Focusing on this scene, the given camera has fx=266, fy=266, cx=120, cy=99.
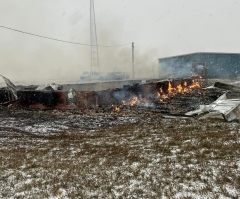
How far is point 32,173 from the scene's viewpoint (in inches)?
301

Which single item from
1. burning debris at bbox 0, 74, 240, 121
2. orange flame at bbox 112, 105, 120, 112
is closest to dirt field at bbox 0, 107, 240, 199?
orange flame at bbox 112, 105, 120, 112

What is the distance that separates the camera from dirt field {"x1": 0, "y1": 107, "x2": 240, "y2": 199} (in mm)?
6355

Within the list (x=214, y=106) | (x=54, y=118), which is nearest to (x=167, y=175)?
(x=214, y=106)

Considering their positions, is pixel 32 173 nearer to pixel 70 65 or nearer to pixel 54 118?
pixel 54 118

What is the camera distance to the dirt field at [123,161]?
6355 millimetres

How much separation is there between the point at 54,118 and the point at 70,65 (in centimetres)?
6712

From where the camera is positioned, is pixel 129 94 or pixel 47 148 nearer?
pixel 47 148

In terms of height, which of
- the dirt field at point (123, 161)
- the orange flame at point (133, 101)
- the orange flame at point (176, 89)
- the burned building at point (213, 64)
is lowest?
the dirt field at point (123, 161)

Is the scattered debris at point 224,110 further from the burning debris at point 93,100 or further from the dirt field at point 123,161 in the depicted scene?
the burning debris at point 93,100

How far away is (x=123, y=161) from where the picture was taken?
816 cm

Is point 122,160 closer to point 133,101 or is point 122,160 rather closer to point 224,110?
point 224,110

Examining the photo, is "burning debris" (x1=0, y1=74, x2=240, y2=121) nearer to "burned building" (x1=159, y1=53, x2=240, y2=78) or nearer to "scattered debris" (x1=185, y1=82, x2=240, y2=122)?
"scattered debris" (x1=185, y1=82, x2=240, y2=122)

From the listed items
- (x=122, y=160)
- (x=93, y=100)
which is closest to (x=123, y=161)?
(x=122, y=160)

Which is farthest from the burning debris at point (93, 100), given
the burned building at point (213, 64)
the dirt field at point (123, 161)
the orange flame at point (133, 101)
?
the burned building at point (213, 64)
